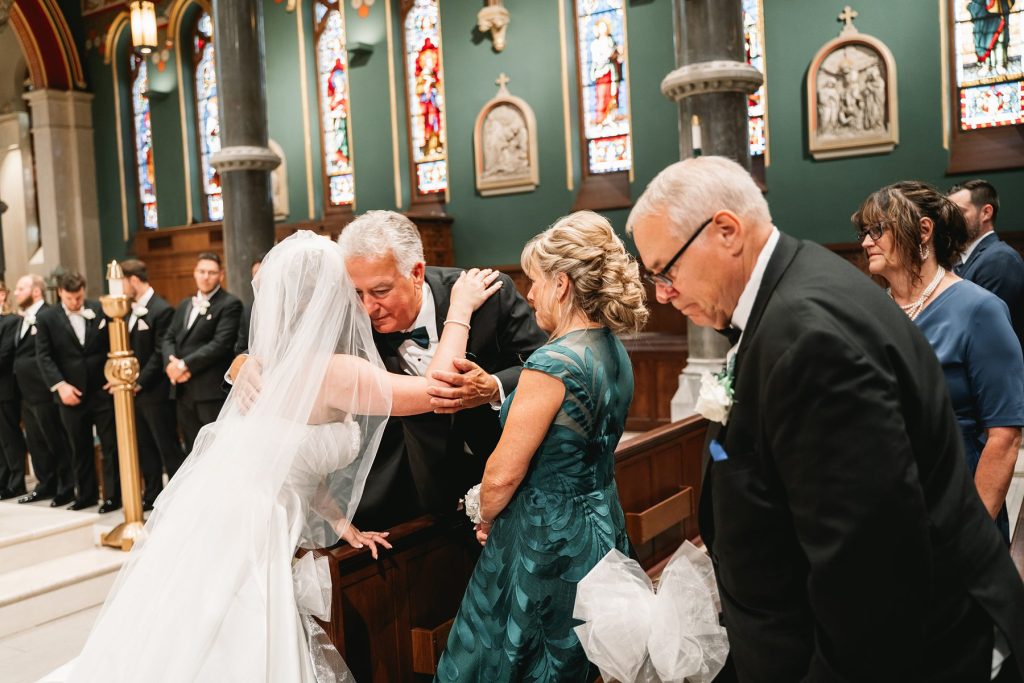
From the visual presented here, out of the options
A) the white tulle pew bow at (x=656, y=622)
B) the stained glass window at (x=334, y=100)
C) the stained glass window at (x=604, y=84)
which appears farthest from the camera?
the stained glass window at (x=334, y=100)

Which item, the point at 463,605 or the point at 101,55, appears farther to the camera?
the point at 101,55

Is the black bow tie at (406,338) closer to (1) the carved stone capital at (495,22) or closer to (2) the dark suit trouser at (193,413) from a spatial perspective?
(2) the dark suit trouser at (193,413)

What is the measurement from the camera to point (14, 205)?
14156mm

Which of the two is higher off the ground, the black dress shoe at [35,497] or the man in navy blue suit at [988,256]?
the man in navy blue suit at [988,256]

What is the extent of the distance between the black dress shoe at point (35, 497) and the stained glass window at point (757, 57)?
7.39m

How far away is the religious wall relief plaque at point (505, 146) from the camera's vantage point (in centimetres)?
1051

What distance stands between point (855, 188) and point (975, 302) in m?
7.22

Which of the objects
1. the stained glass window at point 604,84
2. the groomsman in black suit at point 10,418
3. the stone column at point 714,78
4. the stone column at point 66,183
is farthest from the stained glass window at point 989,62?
the stone column at point 66,183

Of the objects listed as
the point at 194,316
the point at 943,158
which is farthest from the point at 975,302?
the point at 943,158

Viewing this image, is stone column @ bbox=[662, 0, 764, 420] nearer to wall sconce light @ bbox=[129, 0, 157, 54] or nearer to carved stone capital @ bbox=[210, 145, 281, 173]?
carved stone capital @ bbox=[210, 145, 281, 173]

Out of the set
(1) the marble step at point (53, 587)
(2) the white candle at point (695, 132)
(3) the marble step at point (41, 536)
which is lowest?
(1) the marble step at point (53, 587)

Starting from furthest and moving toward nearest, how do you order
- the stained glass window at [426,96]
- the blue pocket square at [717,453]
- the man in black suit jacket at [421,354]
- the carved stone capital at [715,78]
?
1. the stained glass window at [426,96]
2. the carved stone capital at [715,78]
3. the man in black suit jacket at [421,354]
4. the blue pocket square at [717,453]

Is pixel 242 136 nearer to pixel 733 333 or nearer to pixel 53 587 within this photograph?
pixel 53 587

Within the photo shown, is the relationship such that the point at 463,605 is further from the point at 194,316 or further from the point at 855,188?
the point at 855,188
